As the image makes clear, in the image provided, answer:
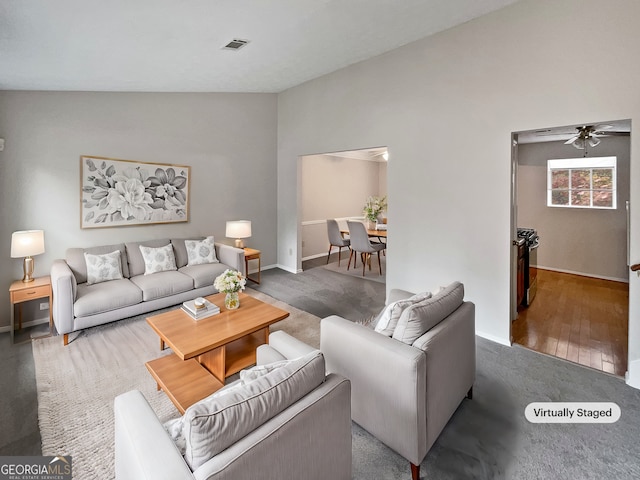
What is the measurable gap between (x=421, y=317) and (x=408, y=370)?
0.32 meters

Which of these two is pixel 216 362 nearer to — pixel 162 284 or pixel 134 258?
pixel 162 284

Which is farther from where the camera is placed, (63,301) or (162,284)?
(162,284)

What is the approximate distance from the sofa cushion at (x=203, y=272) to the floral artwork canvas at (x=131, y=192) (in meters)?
0.93

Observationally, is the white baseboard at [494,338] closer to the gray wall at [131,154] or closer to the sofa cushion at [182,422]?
the sofa cushion at [182,422]

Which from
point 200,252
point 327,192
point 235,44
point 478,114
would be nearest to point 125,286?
point 200,252

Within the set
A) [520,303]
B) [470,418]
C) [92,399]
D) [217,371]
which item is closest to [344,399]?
[470,418]

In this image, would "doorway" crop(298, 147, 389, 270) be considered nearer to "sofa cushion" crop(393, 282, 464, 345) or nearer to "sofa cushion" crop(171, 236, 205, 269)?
"sofa cushion" crop(171, 236, 205, 269)

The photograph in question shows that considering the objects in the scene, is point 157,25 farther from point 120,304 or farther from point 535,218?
point 535,218

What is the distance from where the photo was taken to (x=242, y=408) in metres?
1.11

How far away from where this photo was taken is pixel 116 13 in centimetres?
222

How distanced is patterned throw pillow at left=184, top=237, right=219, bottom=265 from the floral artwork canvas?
0.52 m

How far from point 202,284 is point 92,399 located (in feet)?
6.32

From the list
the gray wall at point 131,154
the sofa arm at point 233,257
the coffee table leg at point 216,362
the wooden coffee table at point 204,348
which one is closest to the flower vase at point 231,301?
the wooden coffee table at point 204,348

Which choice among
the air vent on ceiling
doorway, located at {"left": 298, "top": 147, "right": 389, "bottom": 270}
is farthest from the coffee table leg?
doorway, located at {"left": 298, "top": 147, "right": 389, "bottom": 270}
